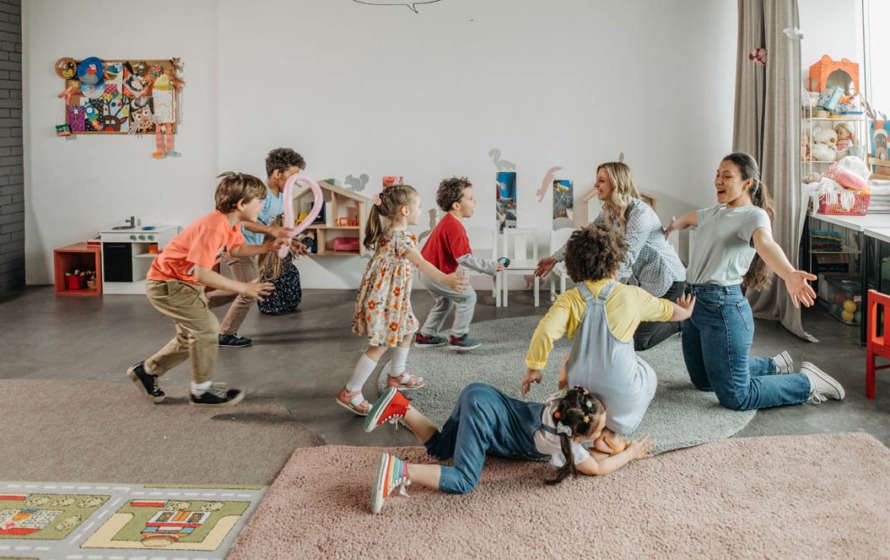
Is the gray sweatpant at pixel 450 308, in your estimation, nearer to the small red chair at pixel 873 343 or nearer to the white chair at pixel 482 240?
the white chair at pixel 482 240

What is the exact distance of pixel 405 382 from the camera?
12.2 ft

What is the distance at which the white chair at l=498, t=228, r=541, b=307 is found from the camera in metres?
5.82

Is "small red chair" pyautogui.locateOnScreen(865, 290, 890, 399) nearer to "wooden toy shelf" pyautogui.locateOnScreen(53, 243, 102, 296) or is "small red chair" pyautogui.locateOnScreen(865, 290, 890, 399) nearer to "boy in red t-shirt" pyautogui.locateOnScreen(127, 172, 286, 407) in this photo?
"boy in red t-shirt" pyautogui.locateOnScreen(127, 172, 286, 407)

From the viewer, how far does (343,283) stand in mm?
6531

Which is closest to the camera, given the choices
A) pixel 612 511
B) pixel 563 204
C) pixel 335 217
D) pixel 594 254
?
pixel 612 511

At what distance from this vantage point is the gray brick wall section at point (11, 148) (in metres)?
6.21

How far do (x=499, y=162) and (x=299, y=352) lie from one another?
261cm

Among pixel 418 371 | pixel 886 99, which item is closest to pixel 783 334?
pixel 886 99

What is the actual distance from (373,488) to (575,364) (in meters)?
0.85

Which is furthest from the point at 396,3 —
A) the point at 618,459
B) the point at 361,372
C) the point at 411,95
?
the point at 618,459

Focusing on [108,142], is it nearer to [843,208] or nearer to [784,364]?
[784,364]

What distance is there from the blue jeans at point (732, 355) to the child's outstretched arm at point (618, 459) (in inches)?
23.8

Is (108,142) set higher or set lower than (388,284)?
higher

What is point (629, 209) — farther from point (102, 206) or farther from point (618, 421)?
point (102, 206)
